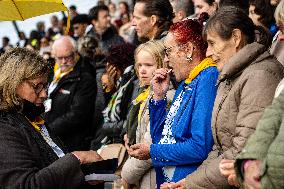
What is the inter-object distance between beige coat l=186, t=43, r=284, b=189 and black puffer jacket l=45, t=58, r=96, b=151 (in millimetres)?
3315

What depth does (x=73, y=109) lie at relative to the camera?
7.03m

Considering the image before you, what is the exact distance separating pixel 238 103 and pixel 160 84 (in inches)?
39.1

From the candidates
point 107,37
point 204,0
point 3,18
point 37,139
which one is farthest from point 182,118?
point 107,37

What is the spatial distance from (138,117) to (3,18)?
51.7 inches

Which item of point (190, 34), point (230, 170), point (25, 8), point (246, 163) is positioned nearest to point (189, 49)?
point (190, 34)

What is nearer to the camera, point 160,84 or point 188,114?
point 188,114

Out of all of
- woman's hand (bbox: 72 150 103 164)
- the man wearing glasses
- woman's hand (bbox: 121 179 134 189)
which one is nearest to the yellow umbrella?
woman's hand (bbox: 72 150 103 164)

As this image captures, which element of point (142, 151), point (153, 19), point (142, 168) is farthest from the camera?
point (153, 19)

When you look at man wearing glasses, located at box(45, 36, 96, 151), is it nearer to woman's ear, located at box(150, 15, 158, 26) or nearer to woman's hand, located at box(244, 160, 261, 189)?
woman's ear, located at box(150, 15, 158, 26)

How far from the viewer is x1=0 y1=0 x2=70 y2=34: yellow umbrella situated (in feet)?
16.3

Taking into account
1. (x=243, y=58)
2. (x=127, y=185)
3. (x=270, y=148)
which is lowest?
(x=127, y=185)

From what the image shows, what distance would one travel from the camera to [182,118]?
404 cm

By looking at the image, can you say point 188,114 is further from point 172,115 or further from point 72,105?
point 72,105

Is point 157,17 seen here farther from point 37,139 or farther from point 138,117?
point 37,139
